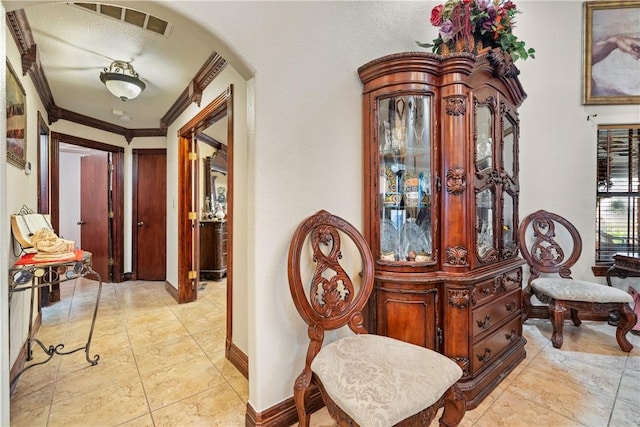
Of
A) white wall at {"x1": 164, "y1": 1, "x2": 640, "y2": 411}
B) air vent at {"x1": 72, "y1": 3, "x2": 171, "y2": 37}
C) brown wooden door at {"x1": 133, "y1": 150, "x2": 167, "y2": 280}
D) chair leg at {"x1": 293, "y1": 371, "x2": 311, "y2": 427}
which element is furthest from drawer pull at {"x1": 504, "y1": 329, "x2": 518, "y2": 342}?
brown wooden door at {"x1": 133, "y1": 150, "x2": 167, "y2": 280}

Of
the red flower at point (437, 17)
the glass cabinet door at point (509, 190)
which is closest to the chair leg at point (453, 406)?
the glass cabinet door at point (509, 190)

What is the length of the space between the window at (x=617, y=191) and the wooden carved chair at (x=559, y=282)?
1.65ft

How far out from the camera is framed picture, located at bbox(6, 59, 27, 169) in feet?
6.06

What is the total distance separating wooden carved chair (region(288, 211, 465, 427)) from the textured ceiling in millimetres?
1316

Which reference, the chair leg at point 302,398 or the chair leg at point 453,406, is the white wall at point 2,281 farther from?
the chair leg at point 453,406

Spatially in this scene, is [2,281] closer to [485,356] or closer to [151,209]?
[485,356]

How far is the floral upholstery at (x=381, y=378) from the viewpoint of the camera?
3.31 feet

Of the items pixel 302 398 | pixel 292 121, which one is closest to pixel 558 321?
pixel 302 398

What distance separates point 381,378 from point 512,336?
5.19ft

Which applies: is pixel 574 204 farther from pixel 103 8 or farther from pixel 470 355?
pixel 103 8

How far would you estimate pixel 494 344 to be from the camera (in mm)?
1911

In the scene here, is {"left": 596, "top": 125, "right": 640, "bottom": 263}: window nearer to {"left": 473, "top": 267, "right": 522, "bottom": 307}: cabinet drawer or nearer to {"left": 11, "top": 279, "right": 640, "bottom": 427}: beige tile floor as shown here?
{"left": 11, "top": 279, "right": 640, "bottom": 427}: beige tile floor

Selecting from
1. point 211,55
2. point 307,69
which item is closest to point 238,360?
point 307,69

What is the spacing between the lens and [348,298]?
5.03 feet
